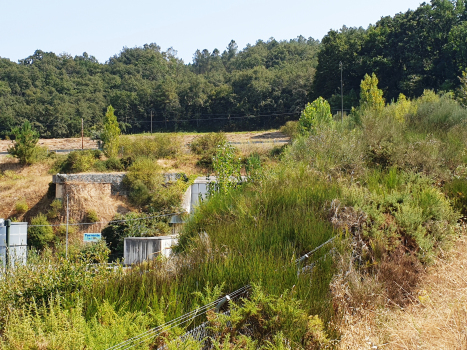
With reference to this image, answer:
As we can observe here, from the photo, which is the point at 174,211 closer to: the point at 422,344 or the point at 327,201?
the point at 327,201

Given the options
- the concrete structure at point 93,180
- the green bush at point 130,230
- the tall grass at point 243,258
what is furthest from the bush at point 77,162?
the tall grass at point 243,258

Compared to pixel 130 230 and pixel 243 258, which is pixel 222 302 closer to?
pixel 243 258

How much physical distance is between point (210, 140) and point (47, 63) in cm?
6121

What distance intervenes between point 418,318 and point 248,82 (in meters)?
63.6

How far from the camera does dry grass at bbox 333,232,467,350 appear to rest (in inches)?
131

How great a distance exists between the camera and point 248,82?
215 feet

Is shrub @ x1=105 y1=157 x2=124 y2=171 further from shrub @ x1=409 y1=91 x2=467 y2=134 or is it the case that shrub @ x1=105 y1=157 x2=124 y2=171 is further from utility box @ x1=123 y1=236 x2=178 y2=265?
shrub @ x1=409 y1=91 x2=467 y2=134

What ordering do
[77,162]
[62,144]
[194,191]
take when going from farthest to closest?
[62,144] → [77,162] → [194,191]

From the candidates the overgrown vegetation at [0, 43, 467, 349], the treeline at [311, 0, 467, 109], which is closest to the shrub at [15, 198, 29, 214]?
the overgrown vegetation at [0, 43, 467, 349]

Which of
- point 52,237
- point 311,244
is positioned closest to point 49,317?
point 311,244

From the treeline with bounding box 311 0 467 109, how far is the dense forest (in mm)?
113

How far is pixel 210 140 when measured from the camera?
33781 mm

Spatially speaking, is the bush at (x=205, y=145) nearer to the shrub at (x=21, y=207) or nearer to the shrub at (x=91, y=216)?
the shrub at (x=91, y=216)

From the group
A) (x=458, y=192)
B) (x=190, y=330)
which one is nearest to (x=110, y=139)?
(x=458, y=192)
